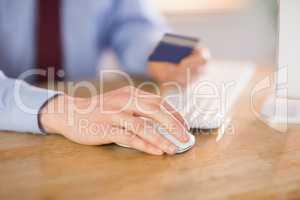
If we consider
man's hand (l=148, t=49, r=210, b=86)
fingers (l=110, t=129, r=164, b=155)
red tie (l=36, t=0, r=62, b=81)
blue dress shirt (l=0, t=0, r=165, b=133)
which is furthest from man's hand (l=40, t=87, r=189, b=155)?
red tie (l=36, t=0, r=62, b=81)

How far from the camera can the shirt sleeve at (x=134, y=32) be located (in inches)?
49.3

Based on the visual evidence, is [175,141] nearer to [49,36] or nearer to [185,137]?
[185,137]

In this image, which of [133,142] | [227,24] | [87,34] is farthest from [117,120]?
[227,24]

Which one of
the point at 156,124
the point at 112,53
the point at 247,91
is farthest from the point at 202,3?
the point at 156,124

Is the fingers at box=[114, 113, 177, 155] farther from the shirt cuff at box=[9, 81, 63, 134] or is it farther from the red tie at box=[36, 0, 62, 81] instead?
the red tie at box=[36, 0, 62, 81]

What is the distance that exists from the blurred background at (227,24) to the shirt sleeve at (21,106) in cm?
150

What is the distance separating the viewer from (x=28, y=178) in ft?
1.99

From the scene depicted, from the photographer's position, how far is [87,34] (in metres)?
1.46

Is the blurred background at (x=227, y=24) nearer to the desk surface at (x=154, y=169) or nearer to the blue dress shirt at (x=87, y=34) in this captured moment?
the blue dress shirt at (x=87, y=34)

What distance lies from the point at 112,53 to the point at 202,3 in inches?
38.6

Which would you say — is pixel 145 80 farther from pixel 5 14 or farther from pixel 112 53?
pixel 5 14

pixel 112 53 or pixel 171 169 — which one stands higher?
pixel 112 53

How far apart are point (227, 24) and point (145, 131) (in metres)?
1.78

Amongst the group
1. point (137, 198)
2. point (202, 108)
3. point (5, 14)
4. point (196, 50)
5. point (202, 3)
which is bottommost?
point (137, 198)
